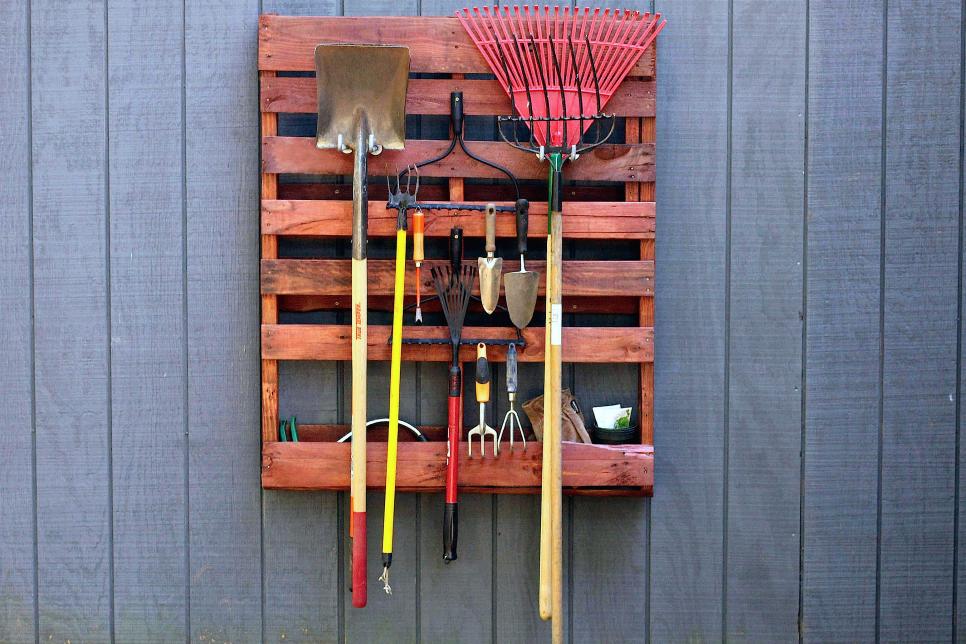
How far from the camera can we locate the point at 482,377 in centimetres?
212

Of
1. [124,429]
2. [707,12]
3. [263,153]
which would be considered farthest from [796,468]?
[124,429]

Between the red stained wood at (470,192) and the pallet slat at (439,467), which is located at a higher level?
the red stained wood at (470,192)

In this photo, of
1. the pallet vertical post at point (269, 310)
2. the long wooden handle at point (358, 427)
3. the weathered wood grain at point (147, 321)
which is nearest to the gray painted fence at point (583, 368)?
the weathered wood grain at point (147, 321)

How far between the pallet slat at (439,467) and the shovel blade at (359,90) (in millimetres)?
694

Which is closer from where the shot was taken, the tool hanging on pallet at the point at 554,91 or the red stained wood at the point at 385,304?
the tool hanging on pallet at the point at 554,91

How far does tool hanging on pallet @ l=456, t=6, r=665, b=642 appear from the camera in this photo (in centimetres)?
210

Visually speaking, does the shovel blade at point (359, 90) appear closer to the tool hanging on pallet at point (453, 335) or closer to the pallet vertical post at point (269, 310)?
the pallet vertical post at point (269, 310)

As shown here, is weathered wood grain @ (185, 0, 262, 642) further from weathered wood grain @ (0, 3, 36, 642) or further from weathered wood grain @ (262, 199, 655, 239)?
weathered wood grain @ (0, 3, 36, 642)

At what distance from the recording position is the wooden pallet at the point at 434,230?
2174 millimetres

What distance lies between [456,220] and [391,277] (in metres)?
0.20

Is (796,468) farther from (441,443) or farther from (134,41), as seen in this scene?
(134,41)

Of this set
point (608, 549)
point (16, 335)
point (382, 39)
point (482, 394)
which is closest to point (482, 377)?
point (482, 394)

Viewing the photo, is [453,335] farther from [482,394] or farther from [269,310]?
[269,310]

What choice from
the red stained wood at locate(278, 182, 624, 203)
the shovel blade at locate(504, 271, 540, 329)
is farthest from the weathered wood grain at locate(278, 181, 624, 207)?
the shovel blade at locate(504, 271, 540, 329)
